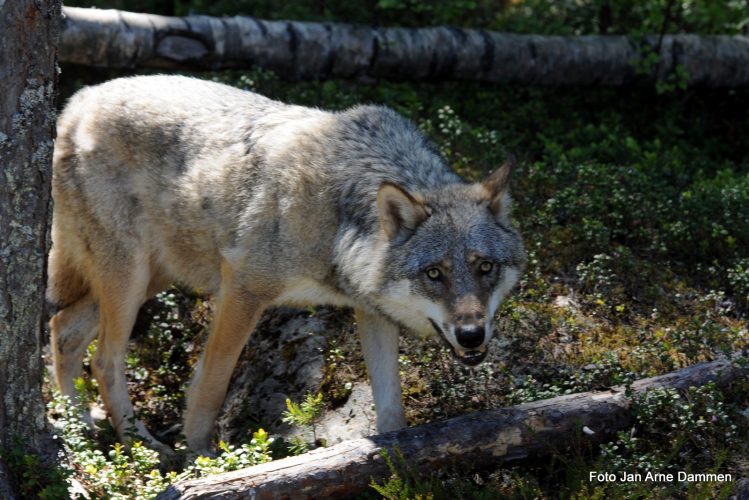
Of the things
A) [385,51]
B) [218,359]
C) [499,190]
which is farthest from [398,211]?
[385,51]

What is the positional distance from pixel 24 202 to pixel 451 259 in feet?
7.91

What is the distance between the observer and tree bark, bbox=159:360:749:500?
16.2 ft

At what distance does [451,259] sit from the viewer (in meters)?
5.39

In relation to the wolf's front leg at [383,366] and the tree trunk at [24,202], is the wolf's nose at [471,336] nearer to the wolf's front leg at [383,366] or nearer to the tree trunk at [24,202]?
the wolf's front leg at [383,366]

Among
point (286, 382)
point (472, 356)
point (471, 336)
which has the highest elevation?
point (471, 336)

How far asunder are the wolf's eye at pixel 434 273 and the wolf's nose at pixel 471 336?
1.33ft

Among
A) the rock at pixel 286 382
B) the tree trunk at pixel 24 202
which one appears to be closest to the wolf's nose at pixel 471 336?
the rock at pixel 286 382

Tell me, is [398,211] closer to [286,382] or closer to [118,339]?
[286,382]

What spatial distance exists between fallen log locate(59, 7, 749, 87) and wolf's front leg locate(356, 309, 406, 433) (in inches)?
186

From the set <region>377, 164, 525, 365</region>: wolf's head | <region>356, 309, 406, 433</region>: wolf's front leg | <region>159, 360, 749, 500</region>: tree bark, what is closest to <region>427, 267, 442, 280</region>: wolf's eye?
<region>377, 164, 525, 365</region>: wolf's head

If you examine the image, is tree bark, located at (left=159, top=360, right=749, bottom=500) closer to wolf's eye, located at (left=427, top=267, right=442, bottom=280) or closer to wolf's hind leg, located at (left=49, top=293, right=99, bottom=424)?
wolf's eye, located at (left=427, top=267, right=442, bottom=280)

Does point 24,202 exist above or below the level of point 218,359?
above

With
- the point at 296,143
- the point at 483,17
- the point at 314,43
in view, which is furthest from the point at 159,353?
the point at 483,17

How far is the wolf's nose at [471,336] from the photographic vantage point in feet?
16.8
